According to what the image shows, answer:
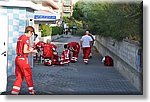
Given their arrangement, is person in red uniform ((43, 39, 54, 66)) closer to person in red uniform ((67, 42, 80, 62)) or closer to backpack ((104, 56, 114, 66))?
person in red uniform ((67, 42, 80, 62))

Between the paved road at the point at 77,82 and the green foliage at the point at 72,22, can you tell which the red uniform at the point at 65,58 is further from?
the green foliage at the point at 72,22

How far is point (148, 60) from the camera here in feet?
30.1

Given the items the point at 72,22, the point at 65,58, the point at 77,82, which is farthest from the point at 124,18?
the point at 72,22

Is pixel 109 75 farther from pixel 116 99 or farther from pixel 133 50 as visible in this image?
pixel 116 99

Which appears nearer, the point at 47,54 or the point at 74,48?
the point at 47,54

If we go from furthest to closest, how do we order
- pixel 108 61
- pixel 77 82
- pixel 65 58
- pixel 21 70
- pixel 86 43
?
pixel 86 43
pixel 108 61
pixel 65 58
pixel 77 82
pixel 21 70

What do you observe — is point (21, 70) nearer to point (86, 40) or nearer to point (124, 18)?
point (124, 18)

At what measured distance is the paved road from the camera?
1015 cm

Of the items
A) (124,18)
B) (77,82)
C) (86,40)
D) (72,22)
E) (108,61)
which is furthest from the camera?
(72,22)

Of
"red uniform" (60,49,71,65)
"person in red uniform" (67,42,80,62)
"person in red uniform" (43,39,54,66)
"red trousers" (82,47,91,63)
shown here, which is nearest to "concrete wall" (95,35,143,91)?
"red trousers" (82,47,91,63)

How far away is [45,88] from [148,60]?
2.96 meters

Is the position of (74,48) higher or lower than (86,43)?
lower

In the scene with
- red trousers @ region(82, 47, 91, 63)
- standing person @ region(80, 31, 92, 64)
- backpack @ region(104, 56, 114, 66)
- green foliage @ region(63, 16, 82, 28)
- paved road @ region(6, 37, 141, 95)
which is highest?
green foliage @ region(63, 16, 82, 28)

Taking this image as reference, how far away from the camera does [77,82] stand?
38.4 ft
